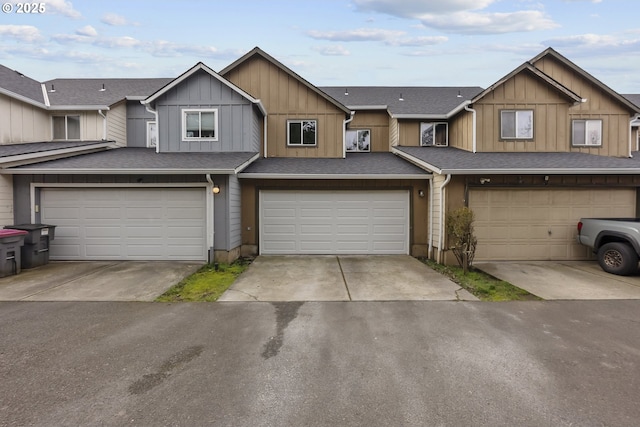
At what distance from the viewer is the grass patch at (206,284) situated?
6.22 meters

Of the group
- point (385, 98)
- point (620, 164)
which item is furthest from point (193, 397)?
point (385, 98)

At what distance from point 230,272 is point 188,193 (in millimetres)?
3019

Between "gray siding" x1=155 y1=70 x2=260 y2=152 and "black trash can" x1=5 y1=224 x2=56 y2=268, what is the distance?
4.44 m

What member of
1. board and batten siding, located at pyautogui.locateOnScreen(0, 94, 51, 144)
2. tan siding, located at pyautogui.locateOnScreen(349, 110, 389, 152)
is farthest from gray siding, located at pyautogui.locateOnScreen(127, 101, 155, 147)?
tan siding, located at pyautogui.locateOnScreen(349, 110, 389, 152)

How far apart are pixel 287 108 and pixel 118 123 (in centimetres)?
815

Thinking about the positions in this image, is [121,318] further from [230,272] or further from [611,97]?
[611,97]

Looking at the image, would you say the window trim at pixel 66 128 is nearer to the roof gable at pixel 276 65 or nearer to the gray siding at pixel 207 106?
the gray siding at pixel 207 106

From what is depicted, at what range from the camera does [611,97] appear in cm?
1227

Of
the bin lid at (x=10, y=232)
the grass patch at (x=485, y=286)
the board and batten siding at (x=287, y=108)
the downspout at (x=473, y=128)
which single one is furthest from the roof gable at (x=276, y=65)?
the bin lid at (x=10, y=232)

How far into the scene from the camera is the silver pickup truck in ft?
25.2

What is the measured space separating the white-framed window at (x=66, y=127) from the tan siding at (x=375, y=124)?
12639 mm

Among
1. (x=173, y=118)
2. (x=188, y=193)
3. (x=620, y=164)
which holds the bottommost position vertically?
(x=188, y=193)

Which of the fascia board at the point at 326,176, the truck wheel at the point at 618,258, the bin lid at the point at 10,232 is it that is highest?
the fascia board at the point at 326,176

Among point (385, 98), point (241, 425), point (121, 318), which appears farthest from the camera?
point (385, 98)
